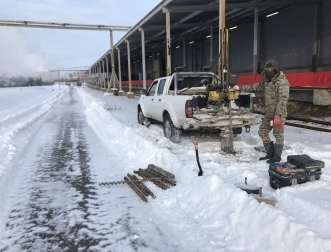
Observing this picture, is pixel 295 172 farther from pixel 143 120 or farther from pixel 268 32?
pixel 268 32

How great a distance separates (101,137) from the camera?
30.6ft

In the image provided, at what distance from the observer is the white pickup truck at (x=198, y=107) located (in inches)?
262

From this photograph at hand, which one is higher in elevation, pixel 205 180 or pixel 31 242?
pixel 205 180

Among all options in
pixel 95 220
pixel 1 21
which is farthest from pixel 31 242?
pixel 1 21

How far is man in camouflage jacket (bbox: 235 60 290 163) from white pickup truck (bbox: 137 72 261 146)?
3.52ft

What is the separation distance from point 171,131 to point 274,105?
10.5 feet

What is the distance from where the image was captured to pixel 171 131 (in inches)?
310

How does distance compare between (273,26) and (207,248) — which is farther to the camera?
(273,26)

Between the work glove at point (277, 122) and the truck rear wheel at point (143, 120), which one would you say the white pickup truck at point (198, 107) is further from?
the truck rear wheel at point (143, 120)

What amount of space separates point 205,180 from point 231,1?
1563 centimetres

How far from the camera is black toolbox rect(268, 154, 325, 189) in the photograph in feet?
13.5

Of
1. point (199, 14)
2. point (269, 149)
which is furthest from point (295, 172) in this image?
point (199, 14)

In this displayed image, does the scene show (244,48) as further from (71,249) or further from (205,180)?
(71,249)

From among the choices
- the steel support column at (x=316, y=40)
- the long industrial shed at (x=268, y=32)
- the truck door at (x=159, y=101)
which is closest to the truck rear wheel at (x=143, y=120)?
the truck door at (x=159, y=101)
